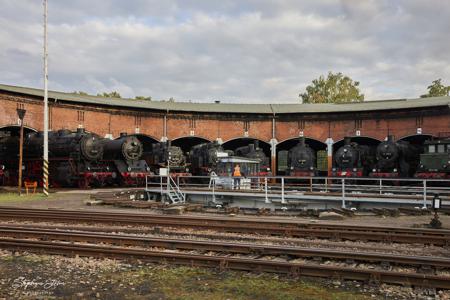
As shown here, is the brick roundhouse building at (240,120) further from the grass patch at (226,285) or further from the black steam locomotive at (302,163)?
the grass patch at (226,285)

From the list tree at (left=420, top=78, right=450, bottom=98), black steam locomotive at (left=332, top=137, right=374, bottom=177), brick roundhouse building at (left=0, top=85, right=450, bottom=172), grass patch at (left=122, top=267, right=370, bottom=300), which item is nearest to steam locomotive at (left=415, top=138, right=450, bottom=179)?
black steam locomotive at (left=332, top=137, right=374, bottom=177)

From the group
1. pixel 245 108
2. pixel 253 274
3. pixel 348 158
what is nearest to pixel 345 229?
pixel 253 274

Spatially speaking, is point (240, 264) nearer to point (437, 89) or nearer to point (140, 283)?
point (140, 283)

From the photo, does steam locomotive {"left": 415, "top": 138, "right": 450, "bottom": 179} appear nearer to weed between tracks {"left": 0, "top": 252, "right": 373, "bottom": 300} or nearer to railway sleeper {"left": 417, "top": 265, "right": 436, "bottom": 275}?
railway sleeper {"left": 417, "top": 265, "right": 436, "bottom": 275}

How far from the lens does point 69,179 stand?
92.5ft

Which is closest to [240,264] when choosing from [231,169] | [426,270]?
[426,270]

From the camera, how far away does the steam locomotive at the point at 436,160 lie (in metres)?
27.2

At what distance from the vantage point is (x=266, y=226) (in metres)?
12.2

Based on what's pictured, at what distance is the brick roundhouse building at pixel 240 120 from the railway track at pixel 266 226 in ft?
68.3

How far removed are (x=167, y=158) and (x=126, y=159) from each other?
313 cm

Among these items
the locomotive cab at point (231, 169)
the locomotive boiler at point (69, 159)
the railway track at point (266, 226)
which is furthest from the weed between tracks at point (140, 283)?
the locomotive boiler at point (69, 159)

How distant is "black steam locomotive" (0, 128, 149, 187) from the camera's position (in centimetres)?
2805

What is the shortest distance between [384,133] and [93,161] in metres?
26.3

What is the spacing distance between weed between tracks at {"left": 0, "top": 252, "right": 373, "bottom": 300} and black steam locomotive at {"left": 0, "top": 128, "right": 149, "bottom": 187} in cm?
2045
